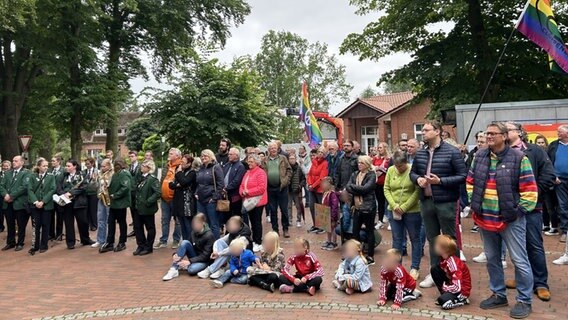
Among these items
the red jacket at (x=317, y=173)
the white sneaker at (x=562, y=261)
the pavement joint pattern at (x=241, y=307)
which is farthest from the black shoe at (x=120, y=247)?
the white sneaker at (x=562, y=261)

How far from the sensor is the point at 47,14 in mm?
17141

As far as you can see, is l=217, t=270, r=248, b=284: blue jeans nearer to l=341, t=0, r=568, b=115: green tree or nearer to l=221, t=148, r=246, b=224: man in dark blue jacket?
l=221, t=148, r=246, b=224: man in dark blue jacket

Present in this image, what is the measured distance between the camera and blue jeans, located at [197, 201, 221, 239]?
8102mm

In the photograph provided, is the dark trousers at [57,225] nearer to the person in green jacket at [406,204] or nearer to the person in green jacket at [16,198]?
the person in green jacket at [16,198]

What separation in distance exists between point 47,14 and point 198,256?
1428cm

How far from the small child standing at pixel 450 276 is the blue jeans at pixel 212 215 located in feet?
13.2

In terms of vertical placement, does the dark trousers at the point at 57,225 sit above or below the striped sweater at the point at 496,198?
below


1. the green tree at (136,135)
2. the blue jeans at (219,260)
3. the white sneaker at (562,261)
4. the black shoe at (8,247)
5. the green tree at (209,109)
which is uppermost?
the green tree at (136,135)

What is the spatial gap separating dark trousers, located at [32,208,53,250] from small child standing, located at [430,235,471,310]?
773cm

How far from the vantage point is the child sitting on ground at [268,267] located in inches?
238

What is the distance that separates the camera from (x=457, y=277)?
5121 millimetres

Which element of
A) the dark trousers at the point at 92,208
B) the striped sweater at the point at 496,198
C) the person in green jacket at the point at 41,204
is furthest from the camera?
the dark trousers at the point at 92,208

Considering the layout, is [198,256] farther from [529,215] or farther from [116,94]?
[116,94]

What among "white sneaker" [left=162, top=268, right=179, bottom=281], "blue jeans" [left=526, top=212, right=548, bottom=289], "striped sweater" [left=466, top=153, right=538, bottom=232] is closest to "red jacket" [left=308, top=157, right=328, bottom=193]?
"white sneaker" [left=162, top=268, right=179, bottom=281]
